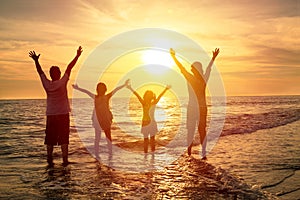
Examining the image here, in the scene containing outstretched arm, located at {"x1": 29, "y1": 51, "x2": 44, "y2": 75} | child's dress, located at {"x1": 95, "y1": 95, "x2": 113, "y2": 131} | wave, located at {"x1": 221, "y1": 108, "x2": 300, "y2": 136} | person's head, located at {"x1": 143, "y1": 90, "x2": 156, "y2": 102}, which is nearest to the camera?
outstretched arm, located at {"x1": 29, "y1": 51, "x2": 44, "y2": 75}

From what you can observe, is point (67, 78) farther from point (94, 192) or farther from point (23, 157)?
point (23, 157)

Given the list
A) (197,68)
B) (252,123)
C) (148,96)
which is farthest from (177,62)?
(252,123)

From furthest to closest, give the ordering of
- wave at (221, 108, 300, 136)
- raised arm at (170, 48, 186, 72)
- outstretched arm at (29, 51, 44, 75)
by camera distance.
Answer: wave at (221, 108, 300, 136) → raised arm at (170, 48, 186, 72) → outstretched arm at (29, 51, 44, 75)

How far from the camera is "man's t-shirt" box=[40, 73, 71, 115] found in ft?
24.9

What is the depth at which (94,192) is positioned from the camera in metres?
5.92

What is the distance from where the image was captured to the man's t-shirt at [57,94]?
299 inches

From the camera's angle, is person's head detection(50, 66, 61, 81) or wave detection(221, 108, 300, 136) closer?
person's head detection(50, 66, 61, 81)

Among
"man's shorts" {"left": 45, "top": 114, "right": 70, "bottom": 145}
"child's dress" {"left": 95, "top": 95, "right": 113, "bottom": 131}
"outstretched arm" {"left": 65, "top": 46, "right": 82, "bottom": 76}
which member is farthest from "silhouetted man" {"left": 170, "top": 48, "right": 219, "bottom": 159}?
"man's shorts" {"left": 45, "top": 114, "right": 70, "bottom": 145}

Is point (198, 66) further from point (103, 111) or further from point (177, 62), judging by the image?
point (103, 111)

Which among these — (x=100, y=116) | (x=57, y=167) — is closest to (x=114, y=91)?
(x=100, y=116)

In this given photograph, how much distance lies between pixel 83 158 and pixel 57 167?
5.13 feet

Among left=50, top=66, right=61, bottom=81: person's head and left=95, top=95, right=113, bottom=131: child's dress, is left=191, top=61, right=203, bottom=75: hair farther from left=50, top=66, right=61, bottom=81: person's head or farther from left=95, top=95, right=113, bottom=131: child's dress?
left=50, top=66, right=61, bottom=81: person's head

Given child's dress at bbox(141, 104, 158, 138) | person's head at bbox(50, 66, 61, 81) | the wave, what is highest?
person's head at bbox(50, 66, 61, 81)

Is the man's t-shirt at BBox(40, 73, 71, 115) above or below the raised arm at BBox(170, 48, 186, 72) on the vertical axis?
below
